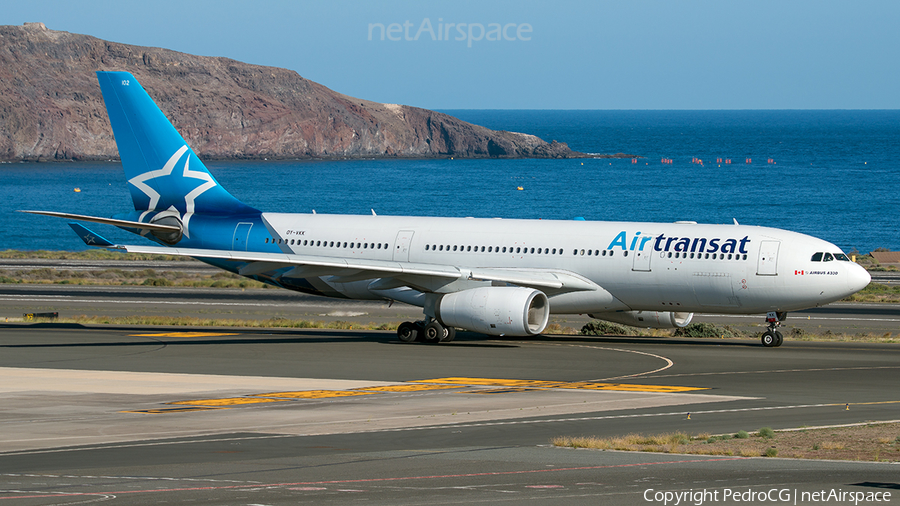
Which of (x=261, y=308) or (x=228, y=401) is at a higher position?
(x=261, y=308)

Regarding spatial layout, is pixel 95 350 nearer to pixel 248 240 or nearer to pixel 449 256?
pixel 248 240

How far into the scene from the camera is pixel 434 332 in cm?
3825

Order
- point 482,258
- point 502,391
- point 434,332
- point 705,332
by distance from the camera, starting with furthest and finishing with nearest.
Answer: point 705,332, point 482,258, point 434,332, point 502,391

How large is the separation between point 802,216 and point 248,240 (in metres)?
122

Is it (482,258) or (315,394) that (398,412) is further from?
(482,258)

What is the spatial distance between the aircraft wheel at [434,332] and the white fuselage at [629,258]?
1.41 meters

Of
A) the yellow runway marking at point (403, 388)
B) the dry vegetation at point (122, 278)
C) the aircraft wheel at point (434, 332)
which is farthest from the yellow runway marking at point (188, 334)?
the dry vegetation at point (122, 278)

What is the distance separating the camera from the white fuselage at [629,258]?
115 feet

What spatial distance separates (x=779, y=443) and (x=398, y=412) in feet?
27.3

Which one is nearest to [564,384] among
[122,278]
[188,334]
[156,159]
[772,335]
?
[772,335]

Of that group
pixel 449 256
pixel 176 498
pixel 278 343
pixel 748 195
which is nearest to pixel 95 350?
pixel 278 343

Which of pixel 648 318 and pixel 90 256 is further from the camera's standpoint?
pixel 90 256

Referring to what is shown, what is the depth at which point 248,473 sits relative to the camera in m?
16.4

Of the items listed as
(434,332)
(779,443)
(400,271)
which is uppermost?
(400,271)
